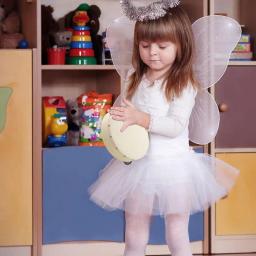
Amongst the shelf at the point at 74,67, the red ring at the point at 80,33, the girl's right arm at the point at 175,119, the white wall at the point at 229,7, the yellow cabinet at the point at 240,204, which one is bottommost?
the yellow cabinet at the point at 240,204

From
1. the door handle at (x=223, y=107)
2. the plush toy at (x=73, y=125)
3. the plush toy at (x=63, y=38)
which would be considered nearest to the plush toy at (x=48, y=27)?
the plush toy at (x=63, y=38)

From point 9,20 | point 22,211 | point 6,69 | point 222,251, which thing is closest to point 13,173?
point 22,211

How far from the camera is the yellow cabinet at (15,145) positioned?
101 inches

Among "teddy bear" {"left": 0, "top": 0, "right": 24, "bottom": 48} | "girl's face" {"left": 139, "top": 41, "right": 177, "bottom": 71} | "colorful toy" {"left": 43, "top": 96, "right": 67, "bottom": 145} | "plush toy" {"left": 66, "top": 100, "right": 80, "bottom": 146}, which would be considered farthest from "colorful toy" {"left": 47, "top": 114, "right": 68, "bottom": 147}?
"girl's face" {"left": 139, "top": 41, "right": 177, "bottom": 71}

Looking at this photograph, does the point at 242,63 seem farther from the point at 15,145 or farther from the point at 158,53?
the point at 158,53

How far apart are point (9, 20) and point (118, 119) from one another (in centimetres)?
128

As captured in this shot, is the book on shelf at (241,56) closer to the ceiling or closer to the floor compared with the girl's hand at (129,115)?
closer to the ceiling

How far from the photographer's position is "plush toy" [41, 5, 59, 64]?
279cm

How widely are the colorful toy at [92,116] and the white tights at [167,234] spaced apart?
0.88m

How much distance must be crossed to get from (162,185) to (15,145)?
3.10ft

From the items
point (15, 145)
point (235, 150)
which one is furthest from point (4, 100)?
point (235, 150)

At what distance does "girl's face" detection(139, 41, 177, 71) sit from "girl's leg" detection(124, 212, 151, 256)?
38 centimetres

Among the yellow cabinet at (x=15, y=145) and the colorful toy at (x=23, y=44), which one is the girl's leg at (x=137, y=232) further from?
the colorful toy at (x=23, y=44)

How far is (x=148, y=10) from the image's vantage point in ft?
5.78
